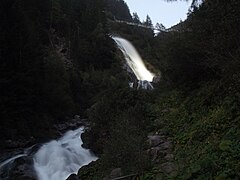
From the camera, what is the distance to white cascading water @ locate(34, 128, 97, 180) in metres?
16.5

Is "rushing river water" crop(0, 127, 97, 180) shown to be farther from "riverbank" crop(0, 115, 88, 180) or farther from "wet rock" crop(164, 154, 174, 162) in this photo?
"wet rock" crop(164, 154, 174, 162)

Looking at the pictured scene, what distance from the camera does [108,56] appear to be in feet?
165

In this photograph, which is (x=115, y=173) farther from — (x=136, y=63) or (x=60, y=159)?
(x=136, y=63)

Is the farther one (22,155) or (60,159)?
(22,155)

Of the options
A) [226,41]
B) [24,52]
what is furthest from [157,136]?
[24,52]

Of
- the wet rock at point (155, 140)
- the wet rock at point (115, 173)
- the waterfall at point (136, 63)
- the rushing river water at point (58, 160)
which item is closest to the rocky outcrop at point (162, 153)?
the wet rock at point (155, 140)

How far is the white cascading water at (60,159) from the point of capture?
16531 millimetres

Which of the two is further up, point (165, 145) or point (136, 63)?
point (136, 63)

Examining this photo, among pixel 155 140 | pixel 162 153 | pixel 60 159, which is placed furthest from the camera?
pixel 60 159

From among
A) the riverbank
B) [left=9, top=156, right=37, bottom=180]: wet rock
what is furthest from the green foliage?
the riverbank

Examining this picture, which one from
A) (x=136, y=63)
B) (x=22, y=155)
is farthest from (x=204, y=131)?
(x=136, y=63)

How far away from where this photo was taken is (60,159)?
715 inches

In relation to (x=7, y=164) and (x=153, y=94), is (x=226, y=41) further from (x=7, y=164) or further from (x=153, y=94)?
(x=7, y=164)

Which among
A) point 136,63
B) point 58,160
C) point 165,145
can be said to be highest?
point 136,63
